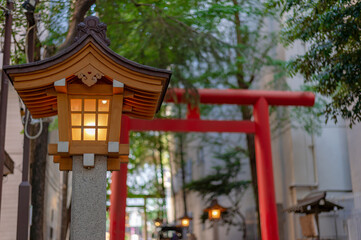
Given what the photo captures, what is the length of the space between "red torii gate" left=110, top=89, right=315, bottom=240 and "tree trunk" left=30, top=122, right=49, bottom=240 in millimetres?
2686

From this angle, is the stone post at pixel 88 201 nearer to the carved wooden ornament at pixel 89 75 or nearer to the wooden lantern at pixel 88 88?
the wooden lantern at pixel 88 88

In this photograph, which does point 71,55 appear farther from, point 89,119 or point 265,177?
point 265,177

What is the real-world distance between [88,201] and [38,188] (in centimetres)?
568

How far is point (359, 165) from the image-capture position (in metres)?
16.7

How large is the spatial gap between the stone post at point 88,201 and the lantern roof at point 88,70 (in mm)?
1226

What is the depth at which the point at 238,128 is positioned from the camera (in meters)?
15.3

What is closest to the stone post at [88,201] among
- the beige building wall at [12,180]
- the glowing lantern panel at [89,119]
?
the glowing lantern panel at [89,119]

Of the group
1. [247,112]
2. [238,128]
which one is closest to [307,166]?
[247,112]

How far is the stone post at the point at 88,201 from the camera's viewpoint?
21.7 feet

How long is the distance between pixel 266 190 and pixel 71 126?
911 centimetres

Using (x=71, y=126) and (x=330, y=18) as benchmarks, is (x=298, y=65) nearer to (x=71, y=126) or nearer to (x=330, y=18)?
(x=330, y=18)

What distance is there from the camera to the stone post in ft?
21.7

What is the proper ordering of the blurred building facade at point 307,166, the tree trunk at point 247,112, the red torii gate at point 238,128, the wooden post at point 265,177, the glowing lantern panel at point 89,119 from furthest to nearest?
the blurred building facade at point 307,166 → the tree trunk at point 247,112 → the wooden post at point 265,177 → the red torii gate at point 238,128 → the glowing lantern panel at point 89,119

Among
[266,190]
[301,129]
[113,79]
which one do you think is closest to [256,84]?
[301,129]
